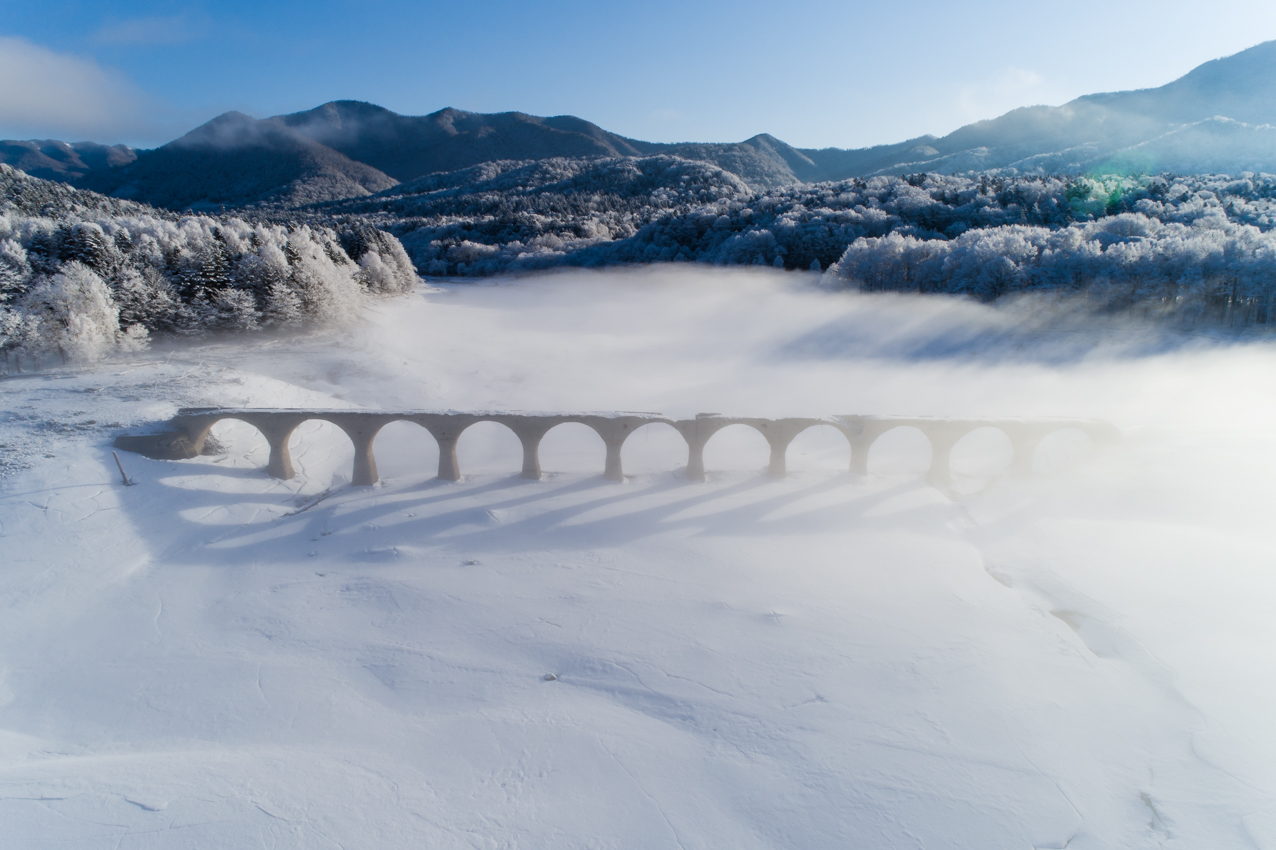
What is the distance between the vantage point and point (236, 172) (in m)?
141

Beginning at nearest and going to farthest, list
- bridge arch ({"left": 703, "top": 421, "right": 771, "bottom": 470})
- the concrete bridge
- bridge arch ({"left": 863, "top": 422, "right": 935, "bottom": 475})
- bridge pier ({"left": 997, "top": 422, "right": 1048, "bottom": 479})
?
1. the concrete bridge
2. bridge pier ({"left": 997, "top": 422, "right": 1048, "bottom": 479})
3. bridge arch ({"left": 863, "top": 422, "right": 935, "bottom": 475})
4. bridge arch ({"left": 703, "top": 421, "right": 771, "bottom": 470})

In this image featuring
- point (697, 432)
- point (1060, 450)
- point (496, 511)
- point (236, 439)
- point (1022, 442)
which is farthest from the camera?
point (1060, 450)

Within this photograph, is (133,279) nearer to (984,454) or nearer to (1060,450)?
(984,454)

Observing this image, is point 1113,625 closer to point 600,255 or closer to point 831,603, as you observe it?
point 831,603

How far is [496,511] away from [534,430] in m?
Result: 3.34

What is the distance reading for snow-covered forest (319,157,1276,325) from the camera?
3450 centimetres

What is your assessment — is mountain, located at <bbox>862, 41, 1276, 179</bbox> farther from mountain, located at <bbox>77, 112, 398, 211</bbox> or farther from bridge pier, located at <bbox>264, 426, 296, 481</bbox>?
mountain, located at <bbox>77, 112, 398, 211</bbox>

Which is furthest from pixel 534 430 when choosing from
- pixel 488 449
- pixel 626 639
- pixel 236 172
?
pixel 236 172

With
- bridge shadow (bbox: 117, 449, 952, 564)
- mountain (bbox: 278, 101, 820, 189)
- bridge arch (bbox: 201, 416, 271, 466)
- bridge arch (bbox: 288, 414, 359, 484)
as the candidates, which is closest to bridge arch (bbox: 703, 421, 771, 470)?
bridge shadow (bbox: 117, 449, 952, 564)

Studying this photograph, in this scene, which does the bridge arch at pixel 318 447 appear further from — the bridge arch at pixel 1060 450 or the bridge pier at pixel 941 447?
the bridge arch at pixel 1060 450

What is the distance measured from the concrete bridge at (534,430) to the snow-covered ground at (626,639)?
0.75 meters

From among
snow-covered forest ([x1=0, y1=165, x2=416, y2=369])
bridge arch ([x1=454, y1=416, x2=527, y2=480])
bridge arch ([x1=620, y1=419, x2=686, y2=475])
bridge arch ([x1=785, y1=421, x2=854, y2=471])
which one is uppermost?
snow-covered forest ([x1=0, y1=165, x2=416, y2=369])

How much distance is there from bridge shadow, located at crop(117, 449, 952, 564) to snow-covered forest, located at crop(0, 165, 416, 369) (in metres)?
13.4

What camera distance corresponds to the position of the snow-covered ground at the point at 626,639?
10.1 metres
